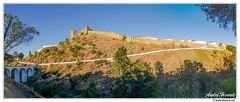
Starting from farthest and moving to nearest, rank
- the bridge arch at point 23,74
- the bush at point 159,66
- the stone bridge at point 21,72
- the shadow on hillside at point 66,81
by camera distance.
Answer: the bridge arch at point 23,74, the stone bridge at point 21,72, the shadow on hillside at point 66,81, the bush at point 159,66

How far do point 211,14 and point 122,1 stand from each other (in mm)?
2681

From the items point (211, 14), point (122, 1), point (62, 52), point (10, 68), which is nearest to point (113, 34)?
point (62, 52)

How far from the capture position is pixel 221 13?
6855mm

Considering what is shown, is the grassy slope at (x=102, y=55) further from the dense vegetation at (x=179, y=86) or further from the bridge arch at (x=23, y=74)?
the dense vegetation at (x=179, y=86)

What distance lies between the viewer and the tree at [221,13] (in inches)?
255

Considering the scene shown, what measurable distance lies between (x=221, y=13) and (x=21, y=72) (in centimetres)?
1180

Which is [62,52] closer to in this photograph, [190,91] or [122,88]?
[122,88]

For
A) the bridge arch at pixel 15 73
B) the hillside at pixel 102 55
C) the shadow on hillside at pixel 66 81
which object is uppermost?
the hillside at pixel 102 55

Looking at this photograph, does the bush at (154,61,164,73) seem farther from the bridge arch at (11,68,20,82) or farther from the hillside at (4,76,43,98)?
the hillside at (4,76,43,98)

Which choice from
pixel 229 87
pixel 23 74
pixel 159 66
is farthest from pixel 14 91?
pixel 23 74

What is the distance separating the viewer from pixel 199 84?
5.92 m

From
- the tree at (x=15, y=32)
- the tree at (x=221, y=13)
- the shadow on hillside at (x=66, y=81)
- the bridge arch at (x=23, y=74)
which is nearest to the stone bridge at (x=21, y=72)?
the bridge arch at (x=23, y=74)

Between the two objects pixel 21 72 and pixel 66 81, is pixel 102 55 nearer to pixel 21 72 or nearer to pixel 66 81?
Result: pixel 66 81

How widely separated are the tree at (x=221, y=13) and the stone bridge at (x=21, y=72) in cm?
1022
